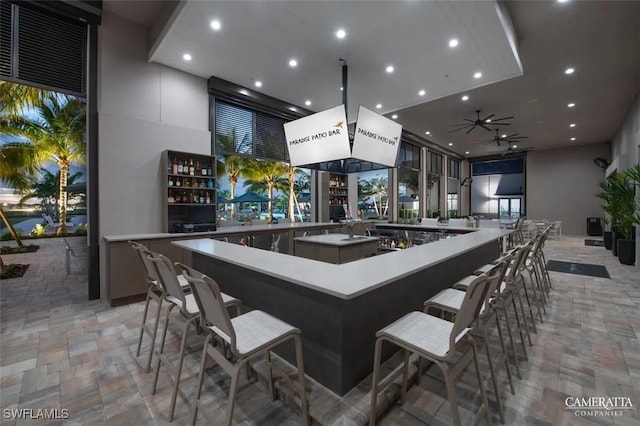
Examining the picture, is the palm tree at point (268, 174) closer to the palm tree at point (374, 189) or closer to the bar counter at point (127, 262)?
the palm tree at point (374, 189)

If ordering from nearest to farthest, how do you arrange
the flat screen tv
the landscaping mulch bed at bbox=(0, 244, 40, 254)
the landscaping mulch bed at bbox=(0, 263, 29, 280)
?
the landscaping mulch bed at bbox=(0, 263, 29, 280)
the landscaping mulch bed at bbox=(0, 244, 40, 254)
the flat screen tv

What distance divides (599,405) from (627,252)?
22.5 ft

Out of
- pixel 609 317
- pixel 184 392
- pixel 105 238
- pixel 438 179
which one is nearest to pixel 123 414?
pixel 184 392

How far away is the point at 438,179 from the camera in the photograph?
12609mm

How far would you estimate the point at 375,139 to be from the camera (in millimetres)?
4285

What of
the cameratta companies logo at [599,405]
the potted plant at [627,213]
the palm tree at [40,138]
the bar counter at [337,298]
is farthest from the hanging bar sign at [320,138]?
the potted plant at [627,213]

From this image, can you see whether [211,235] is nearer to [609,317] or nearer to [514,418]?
[514,418]

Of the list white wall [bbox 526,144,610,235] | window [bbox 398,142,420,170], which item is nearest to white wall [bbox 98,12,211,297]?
window [bbox 398,142,420,170]

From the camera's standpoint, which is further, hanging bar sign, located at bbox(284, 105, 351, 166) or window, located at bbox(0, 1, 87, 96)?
hanging bar sign, located at bbox(284, 105, 351, 166)

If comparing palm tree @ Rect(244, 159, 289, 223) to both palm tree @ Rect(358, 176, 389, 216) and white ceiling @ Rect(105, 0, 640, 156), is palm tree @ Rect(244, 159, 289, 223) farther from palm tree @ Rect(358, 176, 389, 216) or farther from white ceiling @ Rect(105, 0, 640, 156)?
palm tree @ Rect(358, 176, 389, 216)

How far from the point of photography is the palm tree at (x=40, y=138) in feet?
20.0

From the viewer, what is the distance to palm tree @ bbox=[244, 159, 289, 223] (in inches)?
373

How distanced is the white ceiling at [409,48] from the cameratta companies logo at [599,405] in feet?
12.5

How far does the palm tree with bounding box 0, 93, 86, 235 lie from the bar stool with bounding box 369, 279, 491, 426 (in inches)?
292
